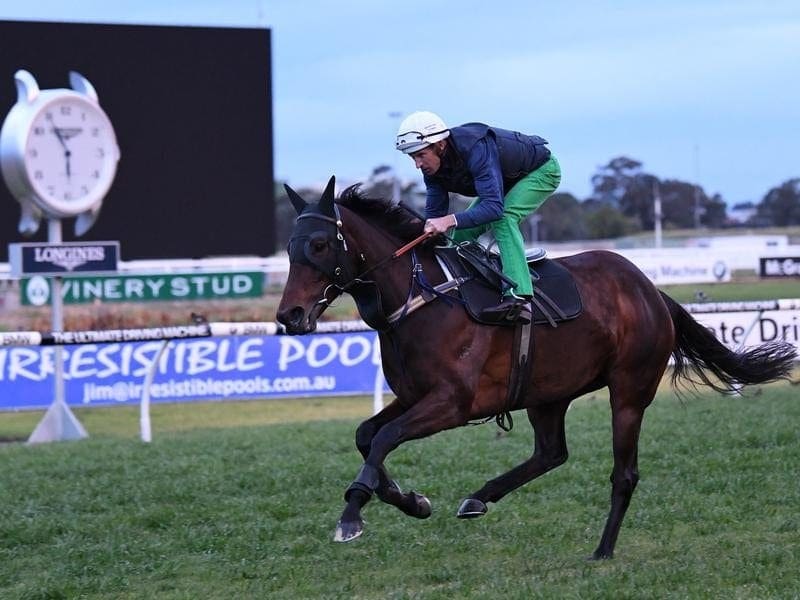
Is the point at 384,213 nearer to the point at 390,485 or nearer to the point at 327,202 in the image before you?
the point at 327,202

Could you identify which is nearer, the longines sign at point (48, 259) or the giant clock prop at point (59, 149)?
the longines sign at point (48, 259)

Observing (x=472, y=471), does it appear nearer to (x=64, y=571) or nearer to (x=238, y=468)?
(x=238, y=468)

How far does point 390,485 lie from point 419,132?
164 centimetres

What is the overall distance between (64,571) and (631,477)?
2819 mm

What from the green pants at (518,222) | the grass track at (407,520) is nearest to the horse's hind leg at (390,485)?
the grass track at (407,520)

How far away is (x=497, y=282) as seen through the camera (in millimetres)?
6031

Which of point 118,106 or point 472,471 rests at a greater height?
point 118,106

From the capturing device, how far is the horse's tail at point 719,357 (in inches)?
273

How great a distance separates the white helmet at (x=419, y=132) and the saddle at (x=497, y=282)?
22.8 inches

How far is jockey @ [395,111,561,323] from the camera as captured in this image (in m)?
5.91

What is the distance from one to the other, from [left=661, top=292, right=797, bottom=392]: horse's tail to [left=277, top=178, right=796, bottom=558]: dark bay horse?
0.6 inches

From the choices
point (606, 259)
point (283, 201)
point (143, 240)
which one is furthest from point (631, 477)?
point (283, 201)

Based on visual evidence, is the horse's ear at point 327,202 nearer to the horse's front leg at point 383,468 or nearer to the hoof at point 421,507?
the horse's front leg at point 383,468

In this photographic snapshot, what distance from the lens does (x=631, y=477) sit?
629 cm
